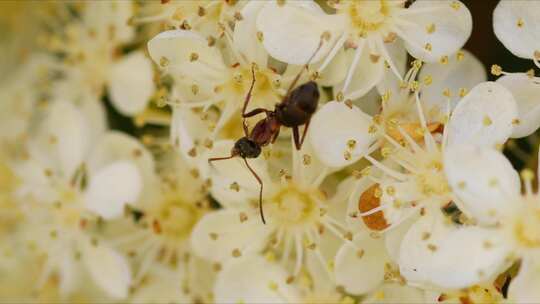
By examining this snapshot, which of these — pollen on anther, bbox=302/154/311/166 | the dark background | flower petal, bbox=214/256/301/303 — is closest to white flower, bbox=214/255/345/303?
flower petal, bbox=214/256/301/303

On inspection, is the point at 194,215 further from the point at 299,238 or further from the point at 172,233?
the point at 299,238

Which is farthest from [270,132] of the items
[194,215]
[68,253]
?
[68,253]

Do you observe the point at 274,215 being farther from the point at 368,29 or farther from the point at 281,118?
the point at 368,29

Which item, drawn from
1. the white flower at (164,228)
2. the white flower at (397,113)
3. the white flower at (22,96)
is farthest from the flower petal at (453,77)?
the white flower at (22,96)

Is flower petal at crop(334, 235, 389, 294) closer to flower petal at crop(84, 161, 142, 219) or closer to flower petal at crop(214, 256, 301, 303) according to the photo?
flower petal at crop(214, 256, 301, 303)

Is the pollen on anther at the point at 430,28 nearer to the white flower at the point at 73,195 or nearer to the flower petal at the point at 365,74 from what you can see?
the flower petal at the point at 365,74

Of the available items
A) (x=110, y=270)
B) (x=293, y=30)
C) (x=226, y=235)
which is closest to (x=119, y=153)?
(x=110, y=270)
